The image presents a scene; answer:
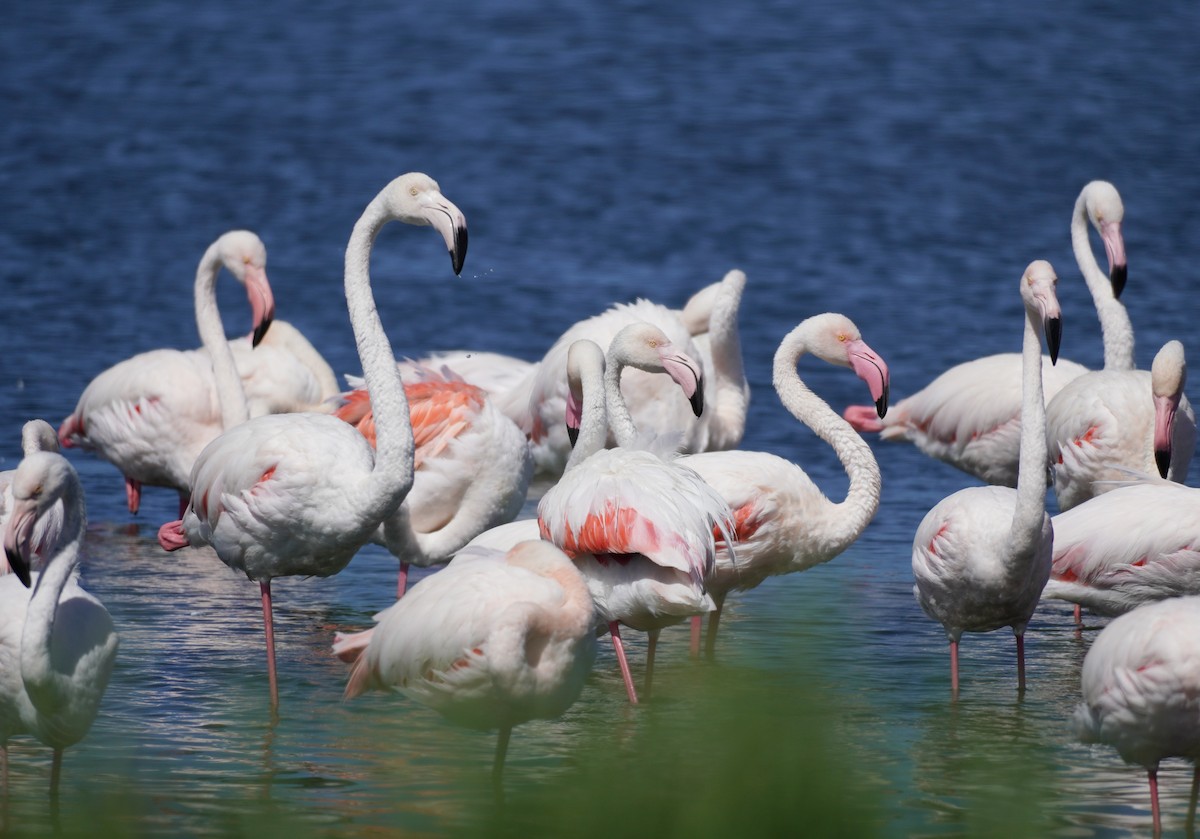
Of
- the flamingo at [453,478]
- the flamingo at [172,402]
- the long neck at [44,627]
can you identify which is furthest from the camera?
the flamingo at [172,402]

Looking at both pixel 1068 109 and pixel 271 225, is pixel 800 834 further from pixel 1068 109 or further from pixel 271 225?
pixel 1068 109

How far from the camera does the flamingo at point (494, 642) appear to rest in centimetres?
474

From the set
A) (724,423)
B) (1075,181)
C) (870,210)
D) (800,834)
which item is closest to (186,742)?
(800,834)

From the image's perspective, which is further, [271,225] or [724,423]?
[271,225]

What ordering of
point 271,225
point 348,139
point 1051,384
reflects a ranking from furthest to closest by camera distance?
1. point 348,139
2. point 271,225
3. point 1051,384

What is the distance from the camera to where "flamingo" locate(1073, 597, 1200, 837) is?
4.67m

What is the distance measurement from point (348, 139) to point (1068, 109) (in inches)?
338

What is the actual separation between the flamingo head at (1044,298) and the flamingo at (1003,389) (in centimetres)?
204

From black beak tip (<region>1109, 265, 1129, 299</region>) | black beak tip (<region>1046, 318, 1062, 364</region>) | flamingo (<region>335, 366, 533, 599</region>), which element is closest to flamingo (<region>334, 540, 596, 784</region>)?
black beak tip (<region>1046, 318, 1062, 364</region>)

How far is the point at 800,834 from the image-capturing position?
3.09 meters

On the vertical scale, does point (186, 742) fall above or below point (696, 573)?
below

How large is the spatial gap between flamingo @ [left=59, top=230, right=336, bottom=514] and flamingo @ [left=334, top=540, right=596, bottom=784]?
11.8 ft

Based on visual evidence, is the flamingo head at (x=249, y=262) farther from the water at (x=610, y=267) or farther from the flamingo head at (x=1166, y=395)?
the flamingo head at (x=1166, y=395)

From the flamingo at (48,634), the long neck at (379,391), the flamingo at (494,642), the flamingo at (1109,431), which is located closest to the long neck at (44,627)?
the flamingo at (48,634)
